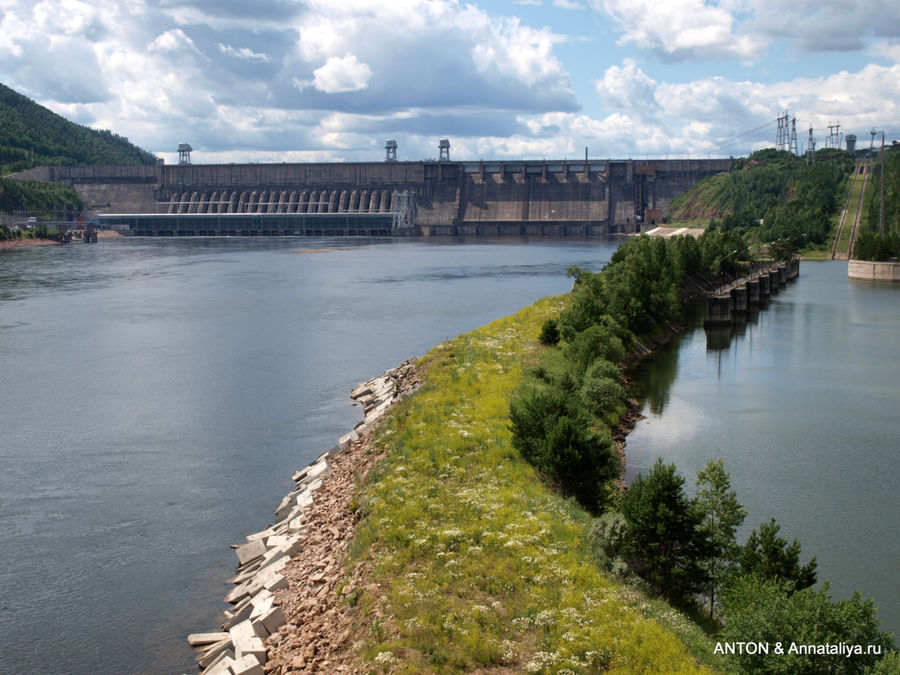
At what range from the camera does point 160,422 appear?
25500 mm

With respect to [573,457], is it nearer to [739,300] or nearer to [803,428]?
[803,428]

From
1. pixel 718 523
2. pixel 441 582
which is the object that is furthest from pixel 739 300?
pixel 441 582

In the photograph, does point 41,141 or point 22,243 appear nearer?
point 22,243

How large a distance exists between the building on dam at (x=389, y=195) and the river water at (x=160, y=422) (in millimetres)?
67992

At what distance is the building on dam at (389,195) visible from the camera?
13038 cm

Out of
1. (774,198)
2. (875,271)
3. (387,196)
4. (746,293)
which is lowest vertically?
(746,293)

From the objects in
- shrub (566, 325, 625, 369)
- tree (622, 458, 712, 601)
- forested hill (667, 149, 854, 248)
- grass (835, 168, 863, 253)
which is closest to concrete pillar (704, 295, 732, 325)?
shrub (566, 325, 625, 369)

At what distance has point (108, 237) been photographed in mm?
129625

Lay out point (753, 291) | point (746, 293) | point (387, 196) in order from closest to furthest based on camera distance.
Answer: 1. point (746, 293)
2. point (753, 291)
3. point (387, 196)

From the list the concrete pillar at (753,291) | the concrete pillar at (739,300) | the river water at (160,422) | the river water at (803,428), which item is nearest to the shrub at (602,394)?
the river water at (803,428)

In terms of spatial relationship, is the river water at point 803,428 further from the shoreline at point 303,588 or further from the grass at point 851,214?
the grass at point 851,214

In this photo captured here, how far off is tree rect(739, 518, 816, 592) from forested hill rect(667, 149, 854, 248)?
70.4 meters

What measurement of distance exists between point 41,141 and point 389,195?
69.6 metres

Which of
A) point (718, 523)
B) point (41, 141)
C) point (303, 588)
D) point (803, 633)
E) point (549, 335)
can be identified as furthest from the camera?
point (41, 141)
